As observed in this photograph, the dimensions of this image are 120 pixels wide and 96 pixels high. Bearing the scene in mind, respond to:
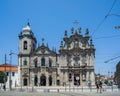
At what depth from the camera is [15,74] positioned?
9188cm

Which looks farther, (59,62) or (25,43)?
(25,43)

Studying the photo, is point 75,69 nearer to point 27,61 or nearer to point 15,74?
point 27,61

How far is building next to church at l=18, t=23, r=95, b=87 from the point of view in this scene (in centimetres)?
7638

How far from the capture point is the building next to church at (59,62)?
251 feet

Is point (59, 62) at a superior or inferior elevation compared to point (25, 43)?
inferior

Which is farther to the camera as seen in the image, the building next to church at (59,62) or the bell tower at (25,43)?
the bell tower at (25,43)

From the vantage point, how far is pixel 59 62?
77812mm

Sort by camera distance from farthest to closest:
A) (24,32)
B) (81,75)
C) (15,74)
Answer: (15,74), (24,32), (81,75)

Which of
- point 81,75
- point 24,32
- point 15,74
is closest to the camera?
point 81,75

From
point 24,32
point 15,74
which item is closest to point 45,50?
point 24,32

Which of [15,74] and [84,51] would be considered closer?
[84,51]

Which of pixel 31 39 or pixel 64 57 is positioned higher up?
pixel 31 39

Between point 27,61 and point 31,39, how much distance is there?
640 cm

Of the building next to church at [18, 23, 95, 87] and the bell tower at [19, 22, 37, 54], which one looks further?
the bell tower at [19, 22, 37, 54]
